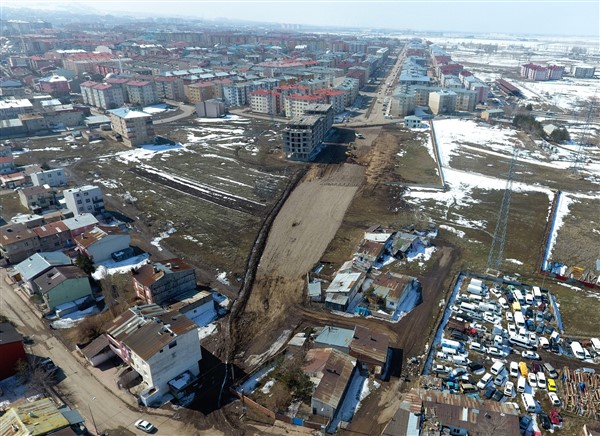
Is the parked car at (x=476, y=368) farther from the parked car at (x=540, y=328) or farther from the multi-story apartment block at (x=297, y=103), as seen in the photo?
the multi-story apartment block at (x=297, y=103)

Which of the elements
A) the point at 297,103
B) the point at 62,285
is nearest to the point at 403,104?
the point at 297,103

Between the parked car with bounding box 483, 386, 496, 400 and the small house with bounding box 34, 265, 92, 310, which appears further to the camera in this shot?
the small house with bounding box 34, 265, 92, 310

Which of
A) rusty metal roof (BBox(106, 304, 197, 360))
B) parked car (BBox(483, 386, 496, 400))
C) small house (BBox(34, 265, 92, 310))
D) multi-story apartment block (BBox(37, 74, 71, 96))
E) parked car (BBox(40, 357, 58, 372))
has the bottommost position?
parked car (BBox(483, 386, 496, 400))

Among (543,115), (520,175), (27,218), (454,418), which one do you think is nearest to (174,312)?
(454,418)

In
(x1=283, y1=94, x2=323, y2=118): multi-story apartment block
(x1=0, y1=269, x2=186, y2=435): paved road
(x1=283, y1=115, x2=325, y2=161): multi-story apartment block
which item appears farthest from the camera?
(x1=283, y1=94, x2=323, y2=118): multi-story apartment block

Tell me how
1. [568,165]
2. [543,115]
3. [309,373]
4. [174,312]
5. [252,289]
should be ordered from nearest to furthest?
[309,373]
[174,312]
[252,289]
[568,165]
[543,115]

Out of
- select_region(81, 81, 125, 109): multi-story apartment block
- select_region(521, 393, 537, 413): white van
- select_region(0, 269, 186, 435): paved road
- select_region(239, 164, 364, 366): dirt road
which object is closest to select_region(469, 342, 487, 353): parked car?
select_region(521, 393, 537, 413): white van

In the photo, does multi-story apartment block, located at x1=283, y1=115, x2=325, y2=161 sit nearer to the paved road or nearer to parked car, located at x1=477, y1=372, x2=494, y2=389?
the paved road

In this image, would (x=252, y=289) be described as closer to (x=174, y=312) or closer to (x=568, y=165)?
(x=174, y=312)
